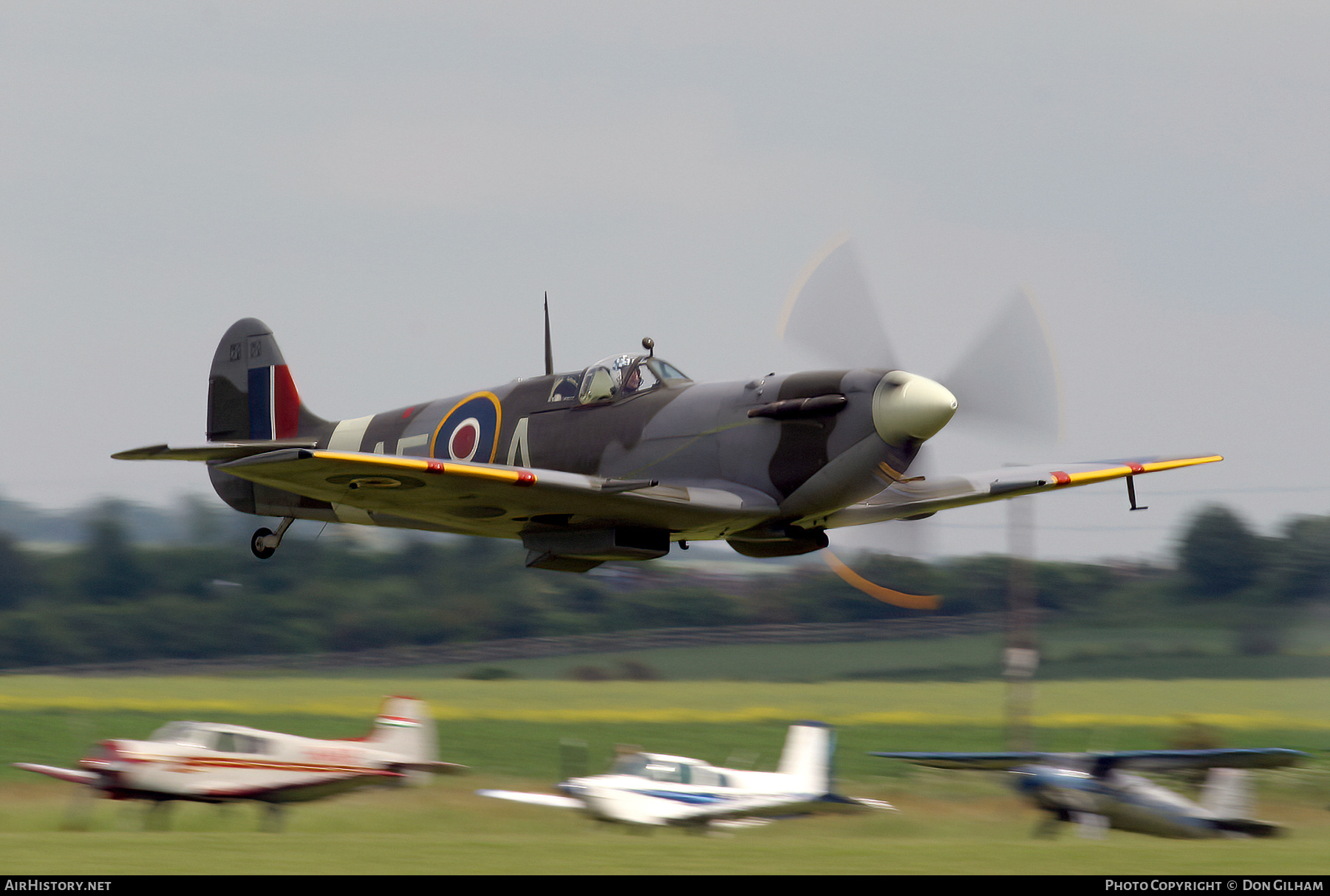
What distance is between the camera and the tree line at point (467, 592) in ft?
154

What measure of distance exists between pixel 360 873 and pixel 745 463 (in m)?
5.48

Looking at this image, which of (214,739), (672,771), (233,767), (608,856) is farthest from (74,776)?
(608,856)

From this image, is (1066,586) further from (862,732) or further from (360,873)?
(360,873)

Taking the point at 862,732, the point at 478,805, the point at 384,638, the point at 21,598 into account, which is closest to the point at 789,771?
the point at 478,805

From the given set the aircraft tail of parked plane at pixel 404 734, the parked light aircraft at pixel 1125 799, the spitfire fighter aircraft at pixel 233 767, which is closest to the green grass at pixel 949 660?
the aircraft tail of parked plane at pixel 404 734

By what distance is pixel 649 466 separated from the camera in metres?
14.4

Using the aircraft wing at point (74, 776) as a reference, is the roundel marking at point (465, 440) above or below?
above

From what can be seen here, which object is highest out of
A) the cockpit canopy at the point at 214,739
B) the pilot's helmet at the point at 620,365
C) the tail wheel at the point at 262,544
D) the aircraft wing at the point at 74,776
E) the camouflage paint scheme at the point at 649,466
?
the pilot's helmet at the point at 620,365

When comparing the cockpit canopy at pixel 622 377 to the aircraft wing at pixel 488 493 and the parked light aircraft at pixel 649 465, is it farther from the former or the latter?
the aircraft wing at pixel 488 493

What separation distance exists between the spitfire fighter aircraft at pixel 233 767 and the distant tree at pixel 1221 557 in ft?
125

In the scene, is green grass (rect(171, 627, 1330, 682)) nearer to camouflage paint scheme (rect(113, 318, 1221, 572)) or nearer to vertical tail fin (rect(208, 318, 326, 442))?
vertical tail fin (rect(208, 318, 326, 442))

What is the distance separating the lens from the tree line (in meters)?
47.1

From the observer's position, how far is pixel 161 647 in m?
50.0

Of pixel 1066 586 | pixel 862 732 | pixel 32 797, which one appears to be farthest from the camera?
pixel 1066 586
